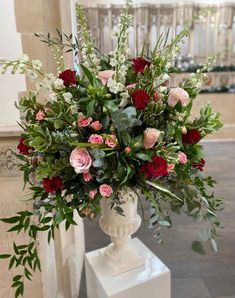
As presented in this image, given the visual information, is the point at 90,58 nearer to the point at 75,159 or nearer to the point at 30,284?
the point at 75,159

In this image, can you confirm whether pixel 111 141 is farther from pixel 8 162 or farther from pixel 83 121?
pixel 8 162

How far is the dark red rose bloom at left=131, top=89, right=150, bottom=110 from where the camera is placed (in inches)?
41.4

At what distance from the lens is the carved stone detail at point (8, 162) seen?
1494mm

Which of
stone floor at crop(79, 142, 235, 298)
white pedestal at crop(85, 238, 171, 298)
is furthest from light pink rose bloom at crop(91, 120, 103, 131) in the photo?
stone floor at crop(79, 142, 235, 298)

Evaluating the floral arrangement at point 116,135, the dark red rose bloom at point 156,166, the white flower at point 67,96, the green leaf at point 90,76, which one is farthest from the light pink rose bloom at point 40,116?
the dark red rose bloom at point 156,166

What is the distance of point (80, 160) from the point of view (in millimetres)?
1033

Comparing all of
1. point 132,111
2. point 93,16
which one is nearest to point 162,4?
point 93,16

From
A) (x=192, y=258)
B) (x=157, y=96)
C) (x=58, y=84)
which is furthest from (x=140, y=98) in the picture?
(x=192, y=258)

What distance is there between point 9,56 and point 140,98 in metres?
0.78

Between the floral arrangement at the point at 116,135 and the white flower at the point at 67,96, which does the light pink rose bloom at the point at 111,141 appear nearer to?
the floral arrangement at the point at 116,135

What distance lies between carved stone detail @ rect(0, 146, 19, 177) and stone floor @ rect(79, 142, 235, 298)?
128cm

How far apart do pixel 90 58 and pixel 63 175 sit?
48 centimetres

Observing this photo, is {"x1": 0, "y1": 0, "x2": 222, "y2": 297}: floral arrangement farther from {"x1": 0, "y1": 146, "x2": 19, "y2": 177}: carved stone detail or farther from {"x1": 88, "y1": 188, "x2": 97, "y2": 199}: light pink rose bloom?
{"x1": 0, "y1": 146, "x2": 19, "y2": 177}: carved stone detail

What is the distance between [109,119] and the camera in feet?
3.62
